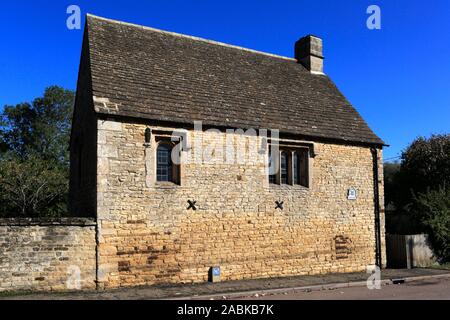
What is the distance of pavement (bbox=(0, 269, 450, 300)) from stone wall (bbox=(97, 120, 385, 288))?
649 millimetres

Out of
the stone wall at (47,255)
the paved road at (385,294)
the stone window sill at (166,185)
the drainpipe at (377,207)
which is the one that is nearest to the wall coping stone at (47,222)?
the stone wall at (47,255)

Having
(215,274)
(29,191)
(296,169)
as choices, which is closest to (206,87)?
(296,169)

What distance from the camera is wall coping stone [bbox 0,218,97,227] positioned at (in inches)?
420

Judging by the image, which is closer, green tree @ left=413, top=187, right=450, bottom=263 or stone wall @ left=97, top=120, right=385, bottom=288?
stone wall @ left=97, top=120, right=385, bottom=288

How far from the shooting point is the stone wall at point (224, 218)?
12000 mm

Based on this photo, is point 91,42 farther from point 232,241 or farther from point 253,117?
point 232,241

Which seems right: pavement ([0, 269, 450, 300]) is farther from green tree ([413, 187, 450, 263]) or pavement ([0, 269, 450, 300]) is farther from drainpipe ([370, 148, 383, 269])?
green tree ([413, 187, 450, 263])

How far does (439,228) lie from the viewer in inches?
691

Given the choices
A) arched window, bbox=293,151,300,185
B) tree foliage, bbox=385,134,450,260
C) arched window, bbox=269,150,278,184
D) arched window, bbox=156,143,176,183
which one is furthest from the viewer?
tree foliage, bbox=385,134,450,260

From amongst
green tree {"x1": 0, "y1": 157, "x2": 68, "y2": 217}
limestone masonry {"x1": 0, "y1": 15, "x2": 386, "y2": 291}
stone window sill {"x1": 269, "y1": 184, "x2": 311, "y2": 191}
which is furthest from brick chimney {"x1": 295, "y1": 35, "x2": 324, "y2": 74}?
green tree {"x1": 0, "y1": 157, "x2": 68, "y2": 217}

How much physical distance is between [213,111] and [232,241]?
4.41 metres

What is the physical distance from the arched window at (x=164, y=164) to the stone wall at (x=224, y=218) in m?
0.38

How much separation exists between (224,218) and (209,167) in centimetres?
173
